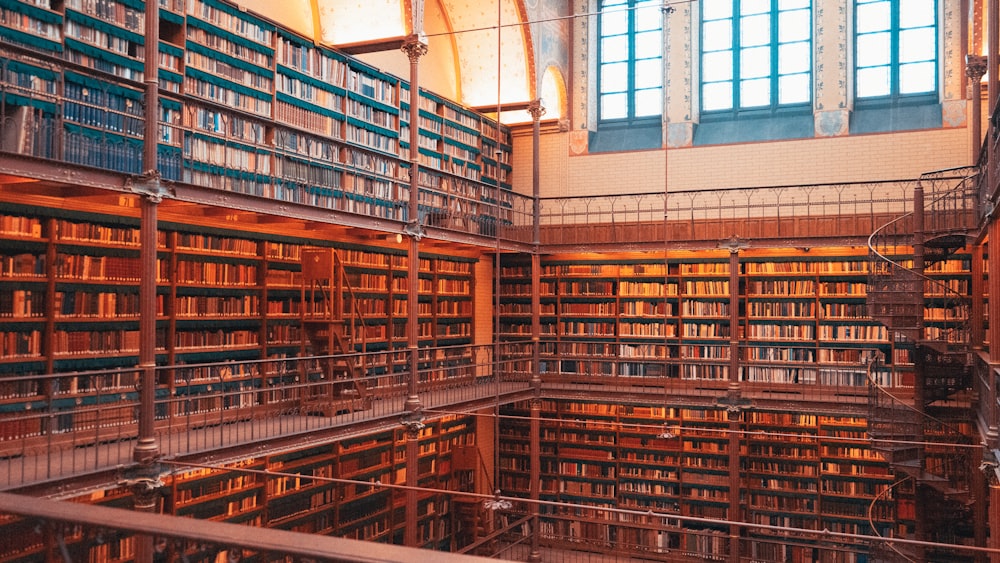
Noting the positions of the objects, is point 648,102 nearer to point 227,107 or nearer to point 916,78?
point 916,78

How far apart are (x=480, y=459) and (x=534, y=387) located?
3698 mm

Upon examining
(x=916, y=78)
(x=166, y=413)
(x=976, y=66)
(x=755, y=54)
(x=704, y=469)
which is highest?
(x=755, y=54)

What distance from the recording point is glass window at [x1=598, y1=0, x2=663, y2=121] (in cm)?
1355

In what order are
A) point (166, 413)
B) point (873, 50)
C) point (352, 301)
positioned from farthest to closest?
point (873, 50) → point (352, 301) → point (166, 413)

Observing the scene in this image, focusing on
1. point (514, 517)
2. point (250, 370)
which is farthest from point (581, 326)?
point (514, 517)

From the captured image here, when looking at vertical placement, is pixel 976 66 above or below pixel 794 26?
below

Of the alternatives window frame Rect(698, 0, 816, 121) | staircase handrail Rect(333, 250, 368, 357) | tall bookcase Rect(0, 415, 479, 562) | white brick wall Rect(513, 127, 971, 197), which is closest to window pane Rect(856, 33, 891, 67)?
window frame Rect(698, 0, 816, 121)

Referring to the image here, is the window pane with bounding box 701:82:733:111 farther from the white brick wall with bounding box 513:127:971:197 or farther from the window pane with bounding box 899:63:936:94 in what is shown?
the window pane with bounding box 899:63:936:94

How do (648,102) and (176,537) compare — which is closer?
(176,537)

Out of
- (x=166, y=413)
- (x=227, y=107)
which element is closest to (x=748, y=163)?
(x=227, y=107)

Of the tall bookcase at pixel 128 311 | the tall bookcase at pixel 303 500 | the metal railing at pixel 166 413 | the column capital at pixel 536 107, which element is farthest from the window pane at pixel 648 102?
the tall bookcase at pixel 303 500

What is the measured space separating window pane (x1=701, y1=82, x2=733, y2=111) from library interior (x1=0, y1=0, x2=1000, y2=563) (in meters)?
0.05

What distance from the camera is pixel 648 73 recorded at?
44.6 ft

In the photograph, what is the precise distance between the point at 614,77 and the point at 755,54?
85.6 inches
